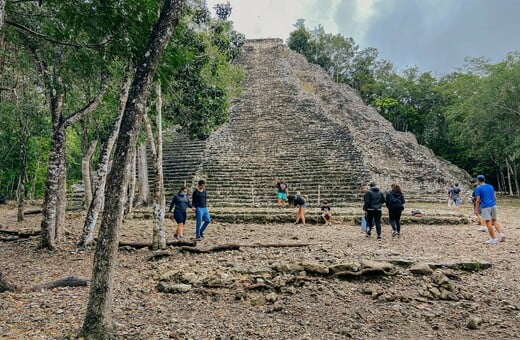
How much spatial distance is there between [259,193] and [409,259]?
32.9 feet

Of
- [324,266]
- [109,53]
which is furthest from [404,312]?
[109,53]

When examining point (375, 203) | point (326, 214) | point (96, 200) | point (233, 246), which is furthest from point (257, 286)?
point (326, 214)

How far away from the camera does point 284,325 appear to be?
4.34 meters

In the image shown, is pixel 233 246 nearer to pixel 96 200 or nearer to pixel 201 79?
pixel 96 200

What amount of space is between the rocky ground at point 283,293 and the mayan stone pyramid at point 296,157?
8325 mm

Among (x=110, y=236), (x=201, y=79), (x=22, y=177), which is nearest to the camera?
(x=110, y=236)

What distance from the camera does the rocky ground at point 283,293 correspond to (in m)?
4.12

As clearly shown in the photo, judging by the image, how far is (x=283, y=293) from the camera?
5102 mm

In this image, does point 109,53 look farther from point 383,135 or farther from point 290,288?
point 383,135

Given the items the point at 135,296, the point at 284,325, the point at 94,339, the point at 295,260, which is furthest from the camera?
the point at 295,260

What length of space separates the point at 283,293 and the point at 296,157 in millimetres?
13182

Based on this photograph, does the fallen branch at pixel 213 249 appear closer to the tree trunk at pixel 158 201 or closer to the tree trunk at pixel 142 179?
the tree trunk at pixel 158 201

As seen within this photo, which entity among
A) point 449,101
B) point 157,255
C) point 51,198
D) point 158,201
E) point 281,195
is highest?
point 449,101

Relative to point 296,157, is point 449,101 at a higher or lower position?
higher
